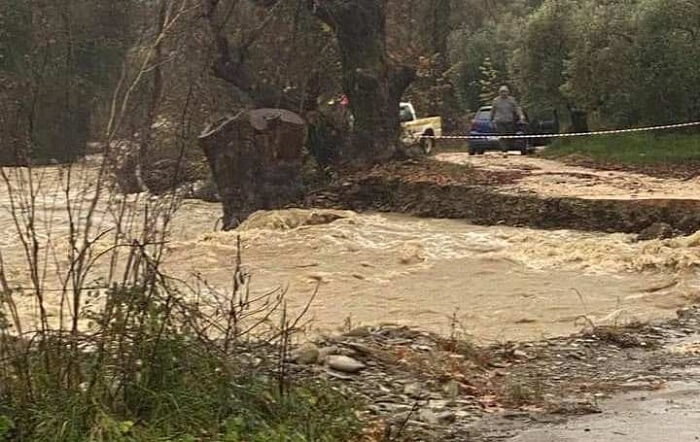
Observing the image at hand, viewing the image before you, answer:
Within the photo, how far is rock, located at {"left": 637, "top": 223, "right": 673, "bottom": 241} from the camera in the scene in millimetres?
18234

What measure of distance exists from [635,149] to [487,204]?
6689 millimetres

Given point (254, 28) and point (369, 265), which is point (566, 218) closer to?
point (369, 265)

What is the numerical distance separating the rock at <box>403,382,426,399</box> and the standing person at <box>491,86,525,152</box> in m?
21.7

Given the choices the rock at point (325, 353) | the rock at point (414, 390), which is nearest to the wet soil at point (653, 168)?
the rock at point (325, 353)

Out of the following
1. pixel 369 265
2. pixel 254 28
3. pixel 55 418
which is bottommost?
pixel 369 265

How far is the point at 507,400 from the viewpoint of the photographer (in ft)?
27.7

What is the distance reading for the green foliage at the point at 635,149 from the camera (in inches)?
997

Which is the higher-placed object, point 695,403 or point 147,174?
point 147,174

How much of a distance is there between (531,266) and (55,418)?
467 inches

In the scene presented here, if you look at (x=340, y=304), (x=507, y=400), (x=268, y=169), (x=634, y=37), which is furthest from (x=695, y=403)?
(x=634, y=37)

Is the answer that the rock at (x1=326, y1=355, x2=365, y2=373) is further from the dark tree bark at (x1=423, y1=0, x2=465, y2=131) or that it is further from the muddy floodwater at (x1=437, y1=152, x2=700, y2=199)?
the dark tree bark at (x1=423, y1=0, x2=465, y2=131)

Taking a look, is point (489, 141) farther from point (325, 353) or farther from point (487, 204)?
point (325, 353)

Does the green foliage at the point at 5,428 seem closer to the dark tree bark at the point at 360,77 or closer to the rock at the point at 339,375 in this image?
the rock at the point at 339,375

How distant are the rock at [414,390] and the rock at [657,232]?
34.3ft
